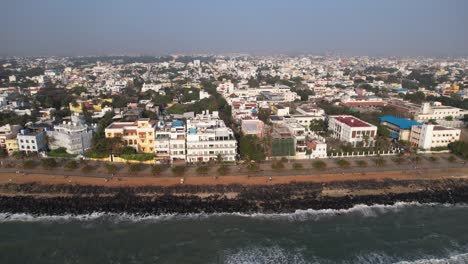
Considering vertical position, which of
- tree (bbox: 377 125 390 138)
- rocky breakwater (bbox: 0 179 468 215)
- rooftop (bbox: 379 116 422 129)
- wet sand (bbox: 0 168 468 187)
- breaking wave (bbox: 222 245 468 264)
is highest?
rooftop (bbox: 379 116 422 129)

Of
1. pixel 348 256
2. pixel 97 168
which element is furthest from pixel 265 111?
pixel 348 256

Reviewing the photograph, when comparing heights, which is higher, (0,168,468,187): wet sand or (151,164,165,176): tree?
(151,164,165,176): tree

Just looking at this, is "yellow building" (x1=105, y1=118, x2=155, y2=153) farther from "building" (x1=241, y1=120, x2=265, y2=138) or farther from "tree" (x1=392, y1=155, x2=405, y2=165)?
"tree" (x1=392, y1=155, x2=405, y2=165)

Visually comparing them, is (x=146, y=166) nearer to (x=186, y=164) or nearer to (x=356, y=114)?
(x=186, y=164)

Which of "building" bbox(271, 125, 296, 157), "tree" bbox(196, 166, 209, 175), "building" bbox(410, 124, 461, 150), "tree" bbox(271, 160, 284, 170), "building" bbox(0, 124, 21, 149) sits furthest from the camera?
"building" bbox(410, 124, 461, 150)

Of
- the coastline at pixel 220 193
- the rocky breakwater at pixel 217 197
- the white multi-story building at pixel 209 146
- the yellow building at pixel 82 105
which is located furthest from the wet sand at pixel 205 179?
the yellow building at pixel 82 105

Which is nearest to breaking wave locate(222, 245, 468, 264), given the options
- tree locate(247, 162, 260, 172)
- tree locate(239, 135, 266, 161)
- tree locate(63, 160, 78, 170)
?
tree locate(247, 162, 260, 172)

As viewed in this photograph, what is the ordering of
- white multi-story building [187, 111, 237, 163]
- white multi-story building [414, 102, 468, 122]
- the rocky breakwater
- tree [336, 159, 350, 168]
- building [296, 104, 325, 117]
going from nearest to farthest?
the rocky breakwater, tree [336, 159, 350, 168], white multi-story building [187, 111, 237, 163], building [296, 104, 325, 117], white multi-story building [414, 102, 468, 122]
